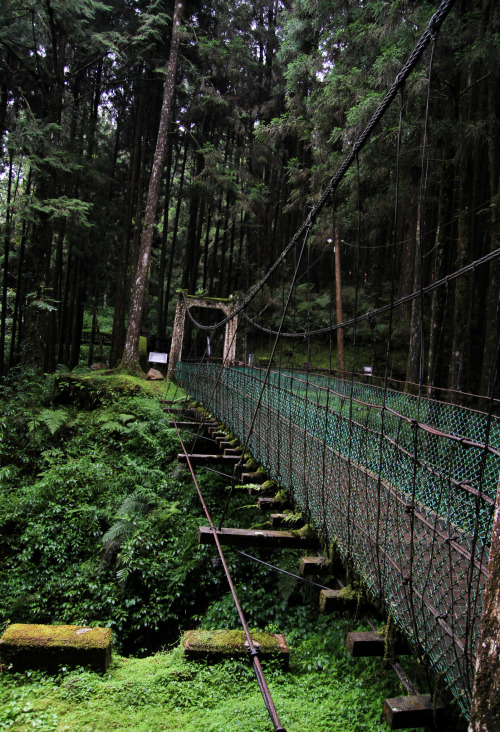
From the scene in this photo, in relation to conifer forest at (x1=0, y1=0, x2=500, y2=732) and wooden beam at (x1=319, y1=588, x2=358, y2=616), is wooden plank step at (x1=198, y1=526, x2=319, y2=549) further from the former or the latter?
wooden beam at (x1=319, y1=588, x2=358, y2=616)

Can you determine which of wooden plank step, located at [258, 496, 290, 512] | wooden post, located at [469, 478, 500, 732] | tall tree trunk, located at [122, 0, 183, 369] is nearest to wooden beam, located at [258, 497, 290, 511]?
wooden plank step, located at [258, 496, 290, 512]

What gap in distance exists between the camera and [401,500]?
2.04m

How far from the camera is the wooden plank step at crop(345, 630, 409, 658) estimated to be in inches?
69.8

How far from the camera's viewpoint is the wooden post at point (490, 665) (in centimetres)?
88

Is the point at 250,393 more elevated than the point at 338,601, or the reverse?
A: the point at 250,393

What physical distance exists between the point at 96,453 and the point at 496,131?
8449 millimetres

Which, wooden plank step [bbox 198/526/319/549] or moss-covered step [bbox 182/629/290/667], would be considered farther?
moss-covered step [bbox 182/629/290/667]

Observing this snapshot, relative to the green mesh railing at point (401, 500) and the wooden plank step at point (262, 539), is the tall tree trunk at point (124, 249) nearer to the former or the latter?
the green mesh railing at point (401, 500)

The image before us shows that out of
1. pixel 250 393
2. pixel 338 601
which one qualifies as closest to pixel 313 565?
pixel 338 601

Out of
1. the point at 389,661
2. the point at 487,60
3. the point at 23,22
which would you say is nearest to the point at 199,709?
the point at 389,661

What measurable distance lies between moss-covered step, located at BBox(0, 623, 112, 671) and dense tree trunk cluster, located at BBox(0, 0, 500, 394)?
2.40 m

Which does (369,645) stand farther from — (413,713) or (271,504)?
(271,504)

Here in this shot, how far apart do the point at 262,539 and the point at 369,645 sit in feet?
3.44

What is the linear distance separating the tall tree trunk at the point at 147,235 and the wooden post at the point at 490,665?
28.7 feet
